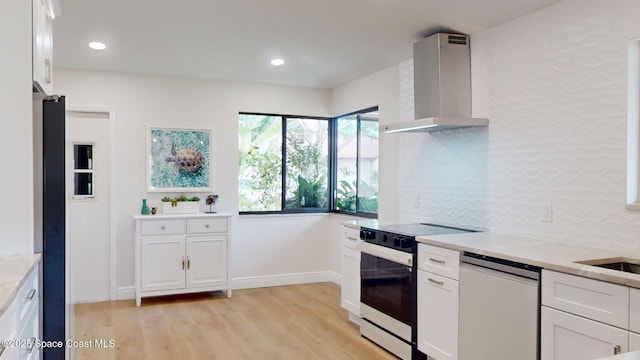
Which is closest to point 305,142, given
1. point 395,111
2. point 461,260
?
point 395,111

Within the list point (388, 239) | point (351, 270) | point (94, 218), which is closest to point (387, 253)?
point (388, 239)

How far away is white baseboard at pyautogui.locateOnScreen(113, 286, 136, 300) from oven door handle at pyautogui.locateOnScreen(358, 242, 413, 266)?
2676 millimetres

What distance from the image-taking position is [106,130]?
16.3 ft

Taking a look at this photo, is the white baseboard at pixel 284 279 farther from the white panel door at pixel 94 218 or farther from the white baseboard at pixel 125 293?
the white panel door at pixel 94 218

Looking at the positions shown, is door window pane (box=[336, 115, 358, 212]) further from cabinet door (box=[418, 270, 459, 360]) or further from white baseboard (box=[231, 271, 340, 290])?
cabinet door (box=[418, 270, 459, 360])

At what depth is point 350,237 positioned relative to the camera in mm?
4086

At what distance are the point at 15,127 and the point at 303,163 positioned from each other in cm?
391

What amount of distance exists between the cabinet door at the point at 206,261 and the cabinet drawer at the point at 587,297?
3.52 m

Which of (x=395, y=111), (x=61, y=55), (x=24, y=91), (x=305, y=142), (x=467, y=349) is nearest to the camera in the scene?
(x=24, y=91)

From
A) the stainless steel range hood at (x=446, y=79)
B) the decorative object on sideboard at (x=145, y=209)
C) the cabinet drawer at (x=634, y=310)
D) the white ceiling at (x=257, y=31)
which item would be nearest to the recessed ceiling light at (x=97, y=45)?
the white ceiling at (x=257, y=31)

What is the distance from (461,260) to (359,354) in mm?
1215

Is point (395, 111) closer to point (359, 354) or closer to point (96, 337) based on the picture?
point (359, 354)

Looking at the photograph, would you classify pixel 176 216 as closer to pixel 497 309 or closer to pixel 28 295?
pixel 28 295

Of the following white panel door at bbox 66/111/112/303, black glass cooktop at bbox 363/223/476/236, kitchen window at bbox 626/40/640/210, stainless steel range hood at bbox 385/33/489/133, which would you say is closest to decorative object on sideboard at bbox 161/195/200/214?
white panel door at bbox 66/111/112/303
